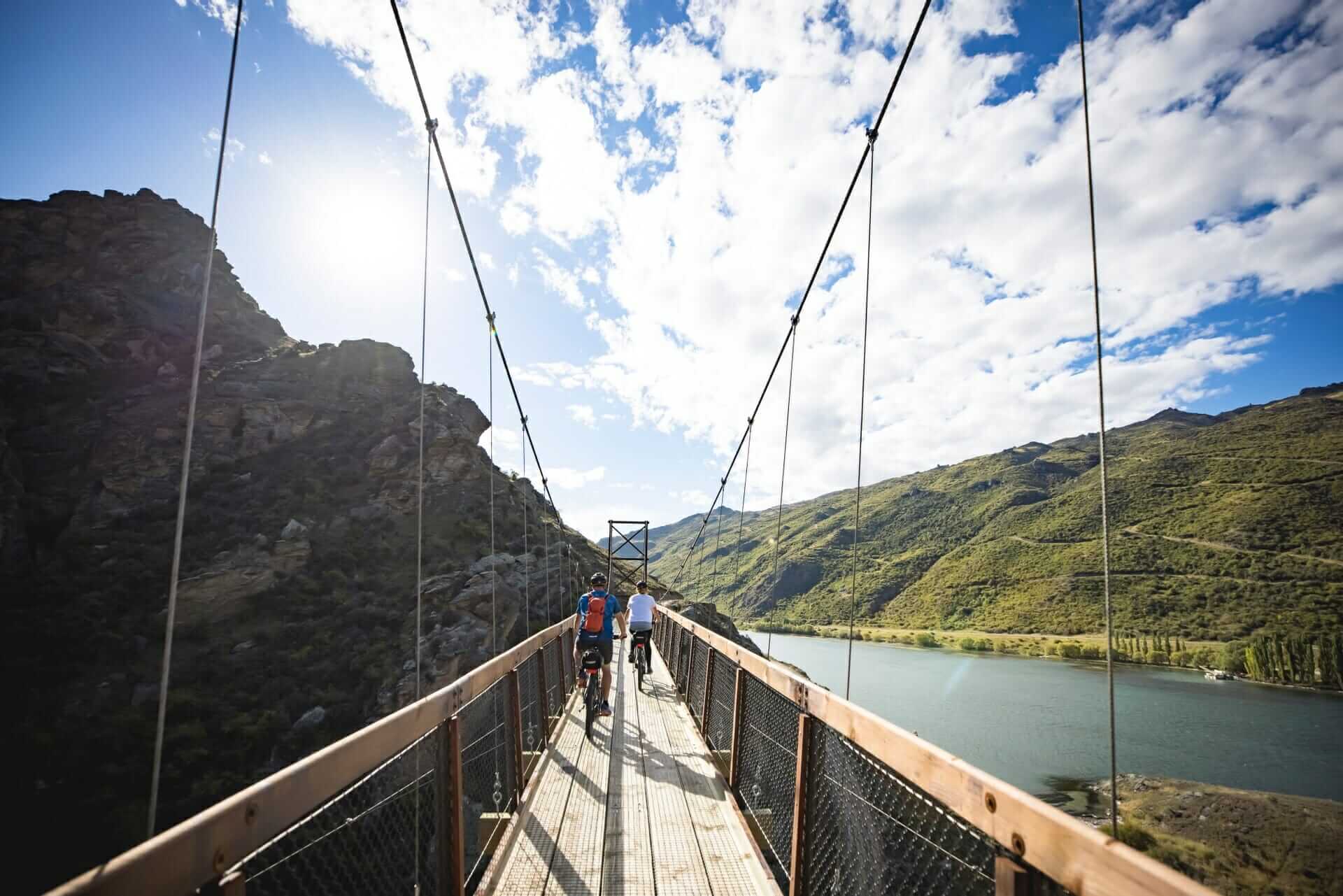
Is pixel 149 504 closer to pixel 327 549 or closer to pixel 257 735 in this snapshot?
pixel 327 549

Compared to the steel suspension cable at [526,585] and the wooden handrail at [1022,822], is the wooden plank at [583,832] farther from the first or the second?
the steel suspension cable at [526,585]

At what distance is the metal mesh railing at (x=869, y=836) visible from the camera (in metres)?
1.81

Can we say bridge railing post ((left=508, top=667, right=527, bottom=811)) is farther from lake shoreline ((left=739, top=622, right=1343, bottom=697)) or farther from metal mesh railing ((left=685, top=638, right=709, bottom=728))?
lake shoreline ((left=739, top=622, right=1343, bottom=697))

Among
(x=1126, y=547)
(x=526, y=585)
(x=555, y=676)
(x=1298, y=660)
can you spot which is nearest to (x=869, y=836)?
(x=555, y=676)

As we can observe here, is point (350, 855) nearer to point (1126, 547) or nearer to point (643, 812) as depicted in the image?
point (643, 812)

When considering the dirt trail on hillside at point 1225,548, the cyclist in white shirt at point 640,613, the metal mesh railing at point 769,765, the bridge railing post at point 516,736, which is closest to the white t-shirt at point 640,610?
the cyclist in white shirt at point 640,613

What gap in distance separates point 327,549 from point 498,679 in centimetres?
2277

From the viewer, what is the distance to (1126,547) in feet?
225

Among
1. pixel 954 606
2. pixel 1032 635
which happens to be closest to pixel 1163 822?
pixel 1032 635

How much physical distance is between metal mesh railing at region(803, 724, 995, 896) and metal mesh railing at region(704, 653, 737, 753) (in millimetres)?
1565

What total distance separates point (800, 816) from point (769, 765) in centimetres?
103

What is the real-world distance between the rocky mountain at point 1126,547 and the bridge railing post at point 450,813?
34546 mm

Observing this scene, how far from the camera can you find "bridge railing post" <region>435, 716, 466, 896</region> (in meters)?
2.12

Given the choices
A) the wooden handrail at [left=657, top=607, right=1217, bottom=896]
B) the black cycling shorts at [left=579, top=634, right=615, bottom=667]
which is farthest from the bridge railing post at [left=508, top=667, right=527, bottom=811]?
the wooden handrail at [left=657, top=607, right=1217, bottom=896]
